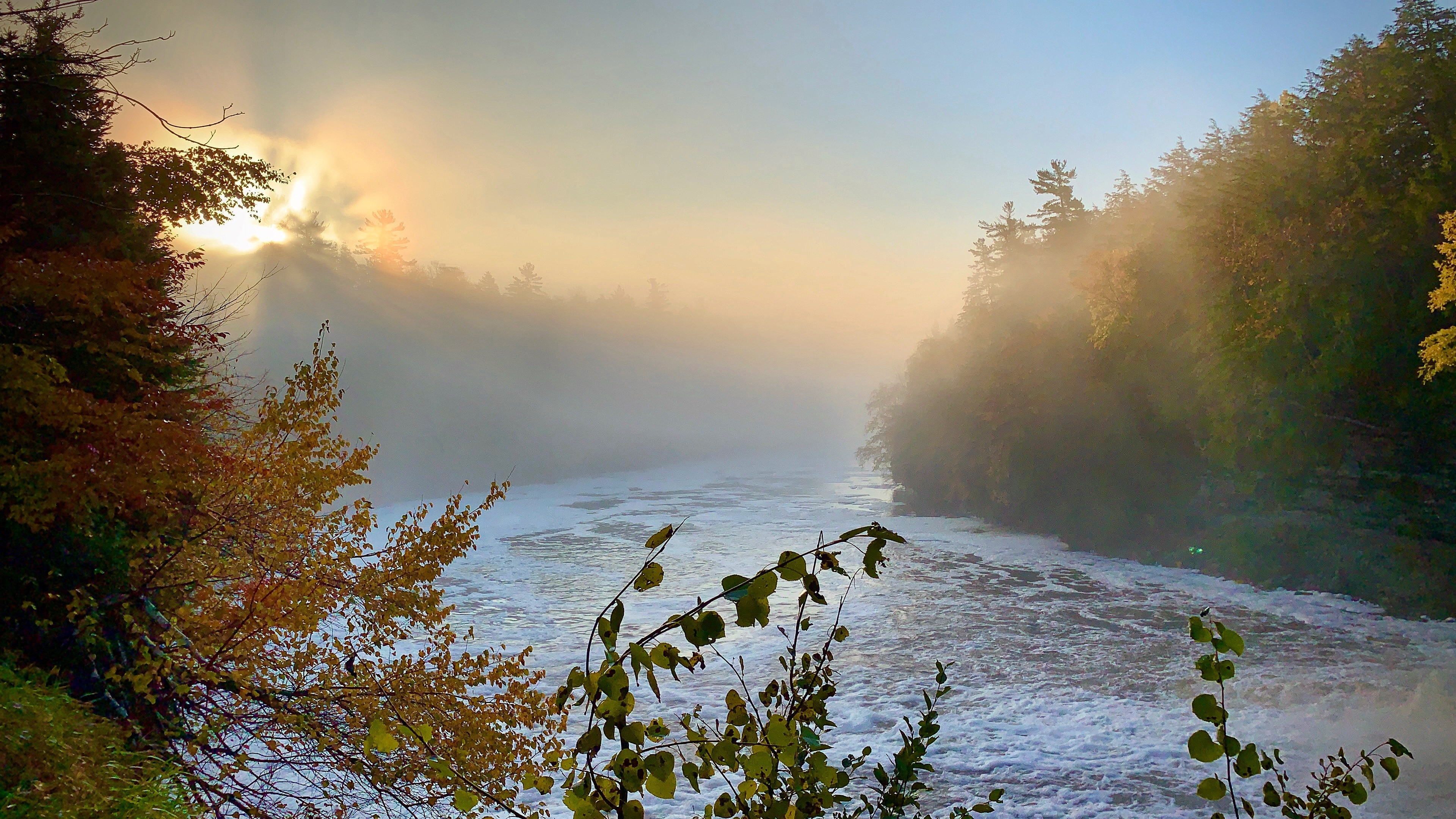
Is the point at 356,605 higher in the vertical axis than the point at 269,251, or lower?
lower

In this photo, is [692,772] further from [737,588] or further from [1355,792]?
[1355,792]

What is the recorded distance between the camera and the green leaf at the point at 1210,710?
142 cm

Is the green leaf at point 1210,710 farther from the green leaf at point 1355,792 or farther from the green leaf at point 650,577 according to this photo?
the green leaf at point 650,577

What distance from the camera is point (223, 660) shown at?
290 inches

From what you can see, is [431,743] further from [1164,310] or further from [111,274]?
[1164,310]

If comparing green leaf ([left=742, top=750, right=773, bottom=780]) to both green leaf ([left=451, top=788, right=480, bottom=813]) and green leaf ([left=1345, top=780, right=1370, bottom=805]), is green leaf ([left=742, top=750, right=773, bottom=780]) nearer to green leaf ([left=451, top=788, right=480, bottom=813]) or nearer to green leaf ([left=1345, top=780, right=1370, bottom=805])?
green leaf ([left=451, top=788, right=480, bottom=813])

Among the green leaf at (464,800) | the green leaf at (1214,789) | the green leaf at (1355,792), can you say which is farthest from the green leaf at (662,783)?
the green leaf at (1355,792)

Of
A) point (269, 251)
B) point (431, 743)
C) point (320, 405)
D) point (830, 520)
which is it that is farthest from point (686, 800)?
point (269, 251)

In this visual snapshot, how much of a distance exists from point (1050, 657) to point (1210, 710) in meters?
16.1

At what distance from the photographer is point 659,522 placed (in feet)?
115

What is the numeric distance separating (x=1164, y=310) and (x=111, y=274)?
2690 centimetres

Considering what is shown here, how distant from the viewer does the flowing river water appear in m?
10.4

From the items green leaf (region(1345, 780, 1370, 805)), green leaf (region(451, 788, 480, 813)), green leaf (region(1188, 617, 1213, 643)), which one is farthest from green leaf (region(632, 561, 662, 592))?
green leaf (region(1345, 780, 1370, 805))

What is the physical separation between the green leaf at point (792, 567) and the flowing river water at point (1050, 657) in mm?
7305
